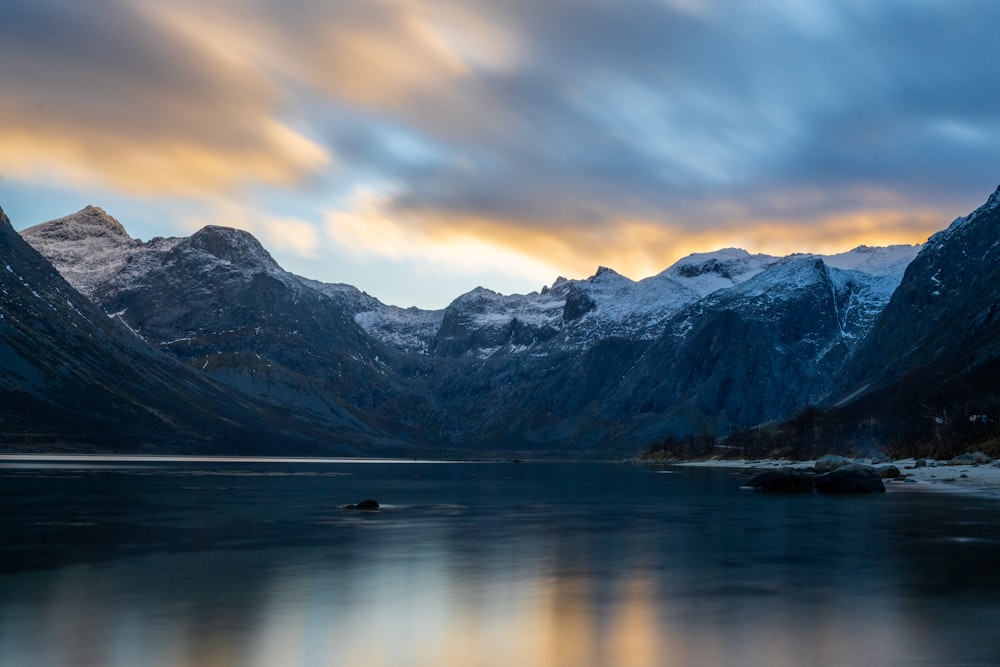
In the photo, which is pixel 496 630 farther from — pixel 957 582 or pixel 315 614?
pixel 957 582

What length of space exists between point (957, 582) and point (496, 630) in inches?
901

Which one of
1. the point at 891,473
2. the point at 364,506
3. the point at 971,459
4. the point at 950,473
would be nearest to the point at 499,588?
the point at 364,506

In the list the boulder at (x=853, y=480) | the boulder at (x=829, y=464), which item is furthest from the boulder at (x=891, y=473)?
the boulder at (x=853, y=480)

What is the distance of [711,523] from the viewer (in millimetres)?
73375

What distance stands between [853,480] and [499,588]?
3087 inches

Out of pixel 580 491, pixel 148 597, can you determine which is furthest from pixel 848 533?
pixel 580 491

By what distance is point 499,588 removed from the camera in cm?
4216

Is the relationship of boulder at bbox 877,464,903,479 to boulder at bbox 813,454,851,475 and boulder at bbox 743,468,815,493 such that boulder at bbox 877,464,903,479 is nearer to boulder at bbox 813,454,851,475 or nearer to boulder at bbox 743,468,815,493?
boulder at bbox 813,454,851,475

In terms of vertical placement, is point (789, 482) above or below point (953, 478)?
below

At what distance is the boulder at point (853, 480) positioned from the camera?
349 feet

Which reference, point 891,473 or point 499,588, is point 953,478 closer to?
point 891,473

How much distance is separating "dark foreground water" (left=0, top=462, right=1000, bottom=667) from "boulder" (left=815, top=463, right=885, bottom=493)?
2478cm

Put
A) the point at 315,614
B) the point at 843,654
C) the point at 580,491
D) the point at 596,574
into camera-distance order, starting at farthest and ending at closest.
Answer: the point at 580,491 → the point at 596,574 → the point at 315,614 → the point at 843,654

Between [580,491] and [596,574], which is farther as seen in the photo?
[580,491]
